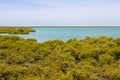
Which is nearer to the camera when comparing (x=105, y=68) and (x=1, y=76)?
(x=1, y=76)

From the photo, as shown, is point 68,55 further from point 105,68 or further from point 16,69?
point 16,69

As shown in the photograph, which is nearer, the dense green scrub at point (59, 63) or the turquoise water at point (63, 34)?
the dense green scrub at point (59, 63)

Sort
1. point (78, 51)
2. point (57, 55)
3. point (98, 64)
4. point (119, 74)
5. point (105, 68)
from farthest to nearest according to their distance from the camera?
1. point (78, 51)
2. point (57, 55)
3. point (98, 64)
4. point (105, 68)
5. point (119, 74)

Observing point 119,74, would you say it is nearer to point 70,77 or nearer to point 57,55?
point 70,77

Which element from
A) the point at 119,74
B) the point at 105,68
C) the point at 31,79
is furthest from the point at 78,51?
the point at 31,79

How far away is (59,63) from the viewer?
47.9 ft

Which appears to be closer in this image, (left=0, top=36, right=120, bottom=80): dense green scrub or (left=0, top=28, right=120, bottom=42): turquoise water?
(left=0, top=36, right=120, bottom=80): dense green scrub

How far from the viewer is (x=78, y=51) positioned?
61.5 feet

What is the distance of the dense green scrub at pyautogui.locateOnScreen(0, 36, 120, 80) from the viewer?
12.3 meters

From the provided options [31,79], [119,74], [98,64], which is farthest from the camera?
[98,64]

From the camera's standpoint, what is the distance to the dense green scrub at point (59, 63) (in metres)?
12.3

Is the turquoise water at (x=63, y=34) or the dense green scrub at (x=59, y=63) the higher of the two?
the dense green scrub at (x=59, y=63)

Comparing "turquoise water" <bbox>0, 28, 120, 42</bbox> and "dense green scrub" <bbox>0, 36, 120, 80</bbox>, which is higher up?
"dense green scrub" <bbox>0, 36, 120, 80</bbox>

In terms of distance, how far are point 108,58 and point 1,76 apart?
7121 mm
